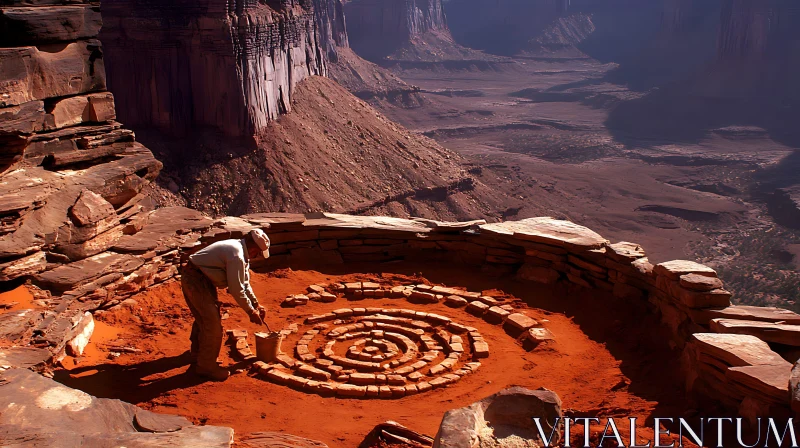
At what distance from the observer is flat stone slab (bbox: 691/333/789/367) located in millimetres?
9383

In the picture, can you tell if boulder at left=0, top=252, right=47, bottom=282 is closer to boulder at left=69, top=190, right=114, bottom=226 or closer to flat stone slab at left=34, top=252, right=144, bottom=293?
flat stone slab at left=34, top=252, right=144, bottom=293

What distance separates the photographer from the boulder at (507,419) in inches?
308

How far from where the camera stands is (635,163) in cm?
7150

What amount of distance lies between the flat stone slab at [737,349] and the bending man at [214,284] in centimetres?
559

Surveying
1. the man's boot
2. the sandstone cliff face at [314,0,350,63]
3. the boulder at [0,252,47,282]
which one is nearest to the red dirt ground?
the man's boot

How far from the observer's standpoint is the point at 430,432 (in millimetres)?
9312

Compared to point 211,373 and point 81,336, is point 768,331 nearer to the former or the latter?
point 211,373

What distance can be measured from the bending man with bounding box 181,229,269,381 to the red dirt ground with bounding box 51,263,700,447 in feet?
1.10

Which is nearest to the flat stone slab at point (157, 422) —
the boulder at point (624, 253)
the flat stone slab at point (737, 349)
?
the flat stone slab at point (737, 349)

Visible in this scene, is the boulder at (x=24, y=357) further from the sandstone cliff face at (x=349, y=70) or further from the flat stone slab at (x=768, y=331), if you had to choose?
the sandstone cliff face at (x=349, y=70)

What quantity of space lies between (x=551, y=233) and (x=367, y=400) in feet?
18.0

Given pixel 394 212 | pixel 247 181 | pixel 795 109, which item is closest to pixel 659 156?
pixel 795 109

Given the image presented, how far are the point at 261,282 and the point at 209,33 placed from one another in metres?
24.0

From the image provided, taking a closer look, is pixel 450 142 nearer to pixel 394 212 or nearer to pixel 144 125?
pixel 394 212
